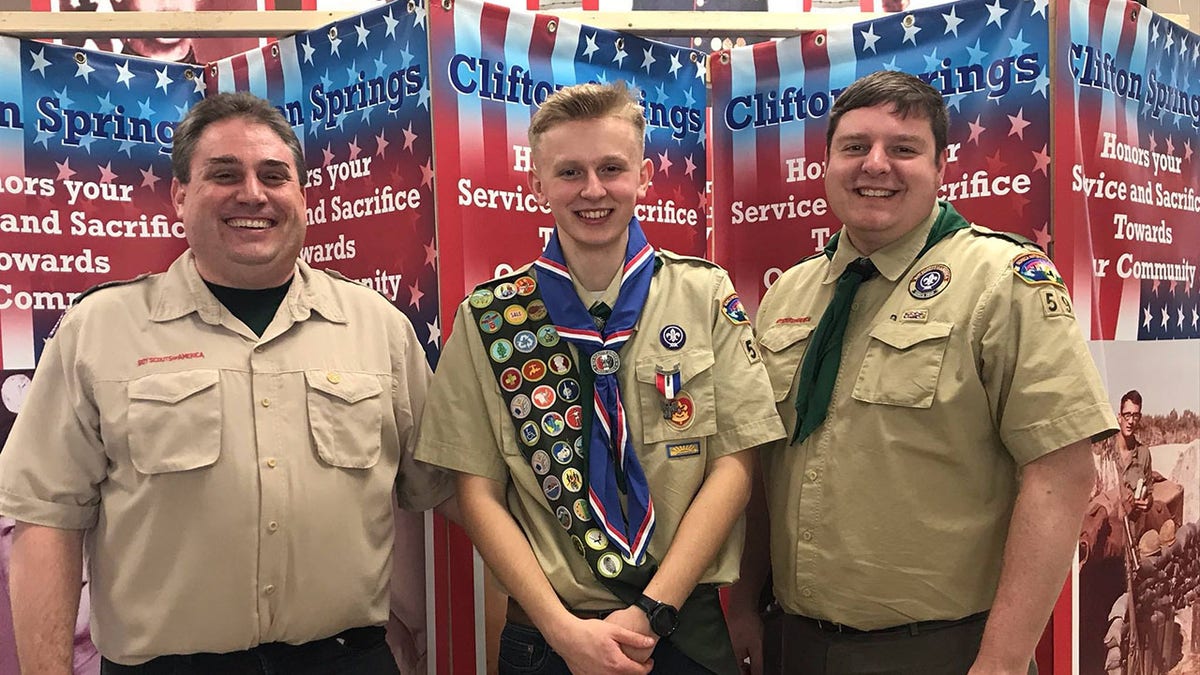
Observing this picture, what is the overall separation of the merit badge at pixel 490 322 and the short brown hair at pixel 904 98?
0.95 metres

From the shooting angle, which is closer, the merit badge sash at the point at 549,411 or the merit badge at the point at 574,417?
the merit badge sash at the point at 549,411

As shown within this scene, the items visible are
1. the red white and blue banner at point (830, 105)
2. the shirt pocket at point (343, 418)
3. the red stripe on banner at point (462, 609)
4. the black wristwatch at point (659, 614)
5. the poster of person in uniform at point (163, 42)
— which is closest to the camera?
the black wristwatch at point (659, 614)

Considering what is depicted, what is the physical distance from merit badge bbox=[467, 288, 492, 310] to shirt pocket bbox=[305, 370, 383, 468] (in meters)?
0.31

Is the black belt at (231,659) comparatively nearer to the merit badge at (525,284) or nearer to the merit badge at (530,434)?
the merit badge at (530,434)

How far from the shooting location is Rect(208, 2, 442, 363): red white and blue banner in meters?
2.62

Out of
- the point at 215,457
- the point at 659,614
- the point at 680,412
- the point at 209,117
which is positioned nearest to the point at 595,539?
the point at 659,614

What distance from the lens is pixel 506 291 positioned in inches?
81.0

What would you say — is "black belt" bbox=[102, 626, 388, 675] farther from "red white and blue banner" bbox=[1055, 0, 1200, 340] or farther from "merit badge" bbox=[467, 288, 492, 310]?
"red white and blue banner" bbox=[1055, 0, 1200, 340]

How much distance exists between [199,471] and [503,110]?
4.51ft

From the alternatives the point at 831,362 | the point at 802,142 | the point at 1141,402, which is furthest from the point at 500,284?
the point at 1141,402

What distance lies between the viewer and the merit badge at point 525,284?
2.04 meters

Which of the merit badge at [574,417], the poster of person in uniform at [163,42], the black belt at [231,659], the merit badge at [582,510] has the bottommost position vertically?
the black belt at [231,659]

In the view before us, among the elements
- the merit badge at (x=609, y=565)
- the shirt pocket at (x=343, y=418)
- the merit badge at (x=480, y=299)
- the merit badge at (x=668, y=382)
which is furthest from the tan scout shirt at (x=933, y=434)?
the shirt pocket at (x=343, y=418)

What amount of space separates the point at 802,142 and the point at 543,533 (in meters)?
1.64
